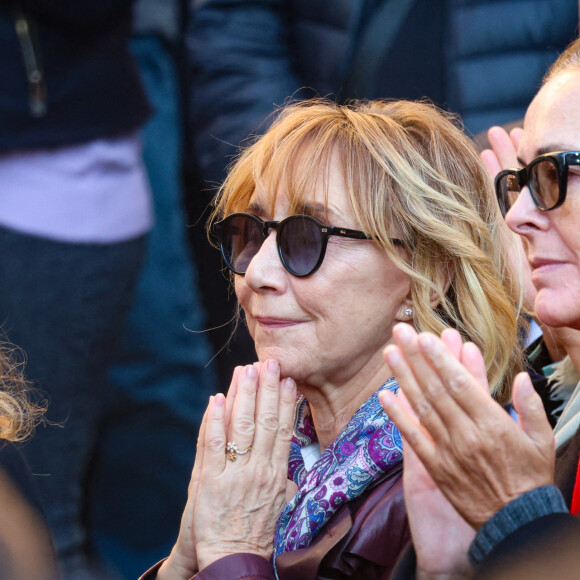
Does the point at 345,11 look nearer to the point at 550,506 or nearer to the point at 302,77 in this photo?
the point at 302,77

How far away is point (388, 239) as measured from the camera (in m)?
1.76

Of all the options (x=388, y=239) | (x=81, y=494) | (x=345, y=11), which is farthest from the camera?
(x=81, y=494)

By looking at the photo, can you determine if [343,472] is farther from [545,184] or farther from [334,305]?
[545,184]

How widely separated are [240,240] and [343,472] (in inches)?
25.4

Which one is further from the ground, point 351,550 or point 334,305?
point 334,305

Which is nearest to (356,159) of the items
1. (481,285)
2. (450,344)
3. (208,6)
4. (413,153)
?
(413,153)

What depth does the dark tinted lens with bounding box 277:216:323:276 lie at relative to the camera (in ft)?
5.82

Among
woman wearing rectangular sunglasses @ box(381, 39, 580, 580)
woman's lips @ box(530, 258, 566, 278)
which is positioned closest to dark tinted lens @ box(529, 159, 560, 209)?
woman's lips @ box(530, 258, 566, 278)

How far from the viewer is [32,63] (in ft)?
9.61

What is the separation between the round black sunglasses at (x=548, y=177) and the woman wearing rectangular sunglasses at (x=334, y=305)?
21 cm

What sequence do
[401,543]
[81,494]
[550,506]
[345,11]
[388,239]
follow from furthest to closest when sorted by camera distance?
[81,494], [345,11], [388,239], [401,543], [550,506]

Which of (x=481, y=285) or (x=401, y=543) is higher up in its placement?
(x=481, y=285)

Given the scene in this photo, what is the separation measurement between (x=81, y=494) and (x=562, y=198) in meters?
2.32

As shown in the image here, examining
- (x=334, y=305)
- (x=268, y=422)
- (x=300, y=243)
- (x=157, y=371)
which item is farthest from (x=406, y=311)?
(x=157, y=371)
